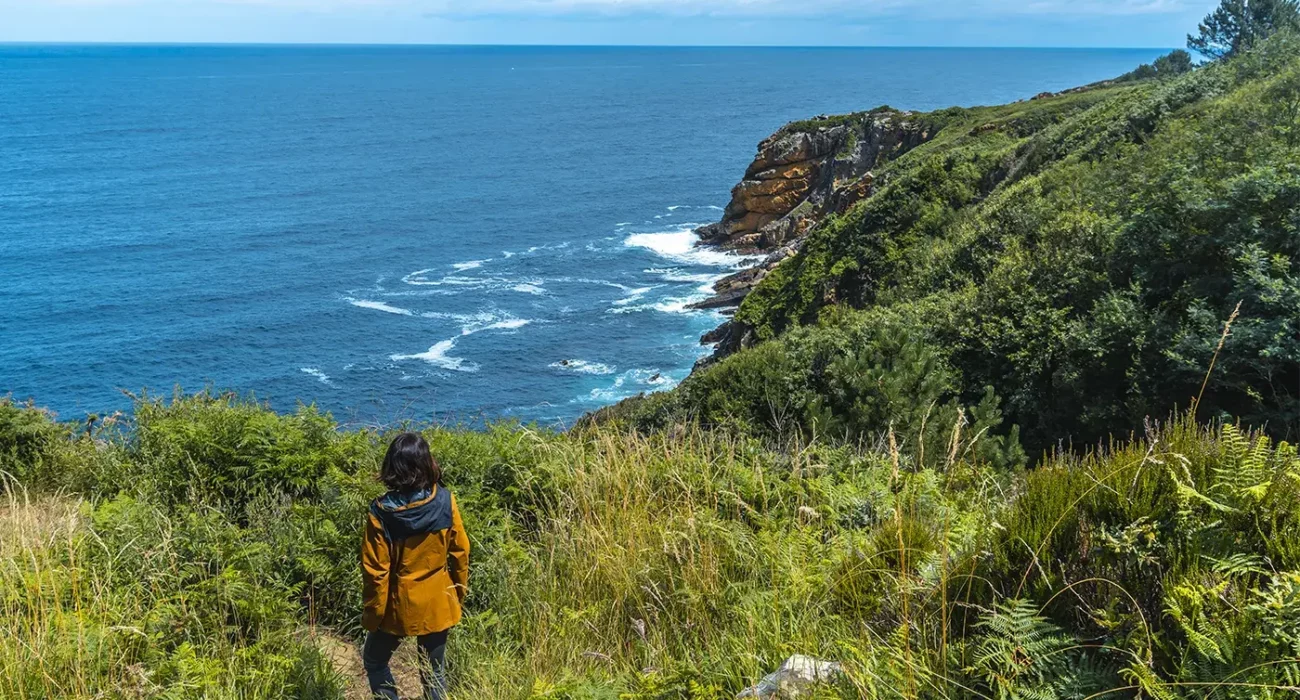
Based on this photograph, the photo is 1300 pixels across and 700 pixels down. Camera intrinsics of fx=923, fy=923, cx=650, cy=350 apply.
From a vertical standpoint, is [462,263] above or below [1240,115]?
below

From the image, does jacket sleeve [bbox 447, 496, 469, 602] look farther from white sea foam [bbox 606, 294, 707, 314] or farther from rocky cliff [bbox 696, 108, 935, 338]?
rocky cliff [bbox 696, 108, 935, 338]

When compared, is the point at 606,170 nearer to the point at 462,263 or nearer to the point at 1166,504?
the point at 462,263

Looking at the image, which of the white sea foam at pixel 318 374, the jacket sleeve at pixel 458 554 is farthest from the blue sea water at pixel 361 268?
the jacket sleeve at pixel 458 554

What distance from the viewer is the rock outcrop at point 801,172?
7000cm

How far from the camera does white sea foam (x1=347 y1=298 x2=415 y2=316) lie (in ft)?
204

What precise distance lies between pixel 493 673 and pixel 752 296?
36.7m

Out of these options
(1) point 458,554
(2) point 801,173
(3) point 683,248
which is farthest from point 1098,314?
(3) point 683,248

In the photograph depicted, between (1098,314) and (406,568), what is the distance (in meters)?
12.2

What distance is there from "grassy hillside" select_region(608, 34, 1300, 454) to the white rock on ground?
3911 millimetres

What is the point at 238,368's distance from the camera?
172ft

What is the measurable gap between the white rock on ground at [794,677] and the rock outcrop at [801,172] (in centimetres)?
6292

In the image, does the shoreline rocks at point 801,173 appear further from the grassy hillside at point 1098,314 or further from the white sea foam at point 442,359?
the grassy hillside at point 1098,314

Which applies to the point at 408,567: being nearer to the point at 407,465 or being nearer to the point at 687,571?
the point at 407,465

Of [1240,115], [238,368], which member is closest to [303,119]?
[238,368]
